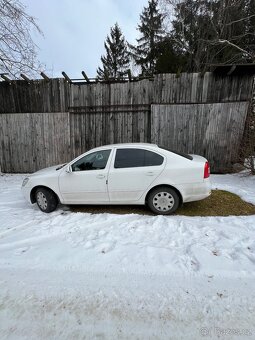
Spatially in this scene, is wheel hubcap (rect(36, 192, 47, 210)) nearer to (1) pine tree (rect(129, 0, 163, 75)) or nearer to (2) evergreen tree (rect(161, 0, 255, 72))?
(2) evergreen tree (rect(161, 0, 255, 72))

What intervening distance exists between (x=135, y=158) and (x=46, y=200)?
7.56 feet

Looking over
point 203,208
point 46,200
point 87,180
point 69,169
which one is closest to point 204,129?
point 203,208

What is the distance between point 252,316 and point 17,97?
10.1 meters

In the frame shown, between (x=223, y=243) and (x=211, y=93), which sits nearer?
(x=223, y=243)

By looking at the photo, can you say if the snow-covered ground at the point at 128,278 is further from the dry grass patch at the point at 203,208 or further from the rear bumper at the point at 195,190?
the rear bumper at the point at 195,190

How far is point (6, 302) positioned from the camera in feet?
7.35

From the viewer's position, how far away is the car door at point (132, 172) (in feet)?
13.9

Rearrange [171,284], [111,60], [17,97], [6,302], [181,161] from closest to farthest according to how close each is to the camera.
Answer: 1. [6,302]
2. [171,284]
3. [181,161]
4. [17,97]
5. [111,60]

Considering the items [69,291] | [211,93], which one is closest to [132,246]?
[69,291]

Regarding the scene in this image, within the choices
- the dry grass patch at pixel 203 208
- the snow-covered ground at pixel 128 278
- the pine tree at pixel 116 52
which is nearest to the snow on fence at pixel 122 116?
the dry grass patch at pixel 203 208

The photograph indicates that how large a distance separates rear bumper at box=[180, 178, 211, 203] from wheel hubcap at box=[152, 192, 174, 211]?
30 cm

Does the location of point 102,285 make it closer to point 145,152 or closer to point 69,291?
point 69,291

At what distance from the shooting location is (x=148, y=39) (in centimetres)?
1838

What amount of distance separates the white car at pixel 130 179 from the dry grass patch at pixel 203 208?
1.04 feet
